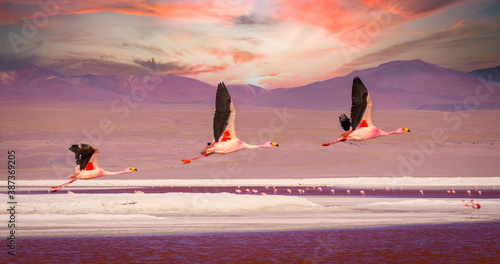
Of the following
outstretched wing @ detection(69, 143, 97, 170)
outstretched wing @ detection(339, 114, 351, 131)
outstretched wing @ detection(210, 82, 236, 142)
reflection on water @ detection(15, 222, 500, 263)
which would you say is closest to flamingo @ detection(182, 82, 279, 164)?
outstretched wing @ detection(210, 82, 236, 142)

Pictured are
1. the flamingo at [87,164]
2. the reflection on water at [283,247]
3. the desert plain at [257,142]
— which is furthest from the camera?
the desert plain at [257,142]

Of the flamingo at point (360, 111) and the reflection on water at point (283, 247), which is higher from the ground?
the flamingo at point (360, 111)

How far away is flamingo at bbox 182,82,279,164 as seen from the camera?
19172mm

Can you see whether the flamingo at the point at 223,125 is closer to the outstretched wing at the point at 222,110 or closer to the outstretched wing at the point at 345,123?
the outstretched wing at the point at 222,110

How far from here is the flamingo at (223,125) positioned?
1917 centimetres

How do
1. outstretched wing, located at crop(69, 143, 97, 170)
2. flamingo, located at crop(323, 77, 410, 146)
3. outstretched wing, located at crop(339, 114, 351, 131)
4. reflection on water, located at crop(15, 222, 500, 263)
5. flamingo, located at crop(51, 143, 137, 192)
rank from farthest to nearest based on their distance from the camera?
1. flamingo, located at crop(51, 143, 137, 192)
2. outstretched wing, located at crop(69, 143, 97, 170)
3. reflection on water, located at crop(15, 222, 500, 263)
4. outstretched wing, located at crop(339, 114, 351, 131)
5. flamingo, located at crop(323, 77, 410, 146)

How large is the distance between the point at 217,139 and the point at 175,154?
98769 millimetres

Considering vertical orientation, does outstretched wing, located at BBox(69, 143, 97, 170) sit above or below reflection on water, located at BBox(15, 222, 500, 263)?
above

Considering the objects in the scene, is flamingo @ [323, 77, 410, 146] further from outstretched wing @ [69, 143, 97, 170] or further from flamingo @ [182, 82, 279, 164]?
outstretched wing @ [69, 143, 97, 170]

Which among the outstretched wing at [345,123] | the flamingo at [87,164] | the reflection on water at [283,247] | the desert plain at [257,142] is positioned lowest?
the reflection on water at [283,247]

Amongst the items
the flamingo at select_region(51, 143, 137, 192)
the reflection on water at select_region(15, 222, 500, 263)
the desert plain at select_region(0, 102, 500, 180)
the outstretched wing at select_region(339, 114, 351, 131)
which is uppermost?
the desert plain at select_region(0, 102, 500, 180)

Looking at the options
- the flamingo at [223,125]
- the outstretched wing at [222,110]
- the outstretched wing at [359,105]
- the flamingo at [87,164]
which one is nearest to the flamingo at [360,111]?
the outstretched wing at [359,105]

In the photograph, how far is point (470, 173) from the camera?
290 feet

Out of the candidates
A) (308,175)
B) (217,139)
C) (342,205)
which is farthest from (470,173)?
(217,139)
